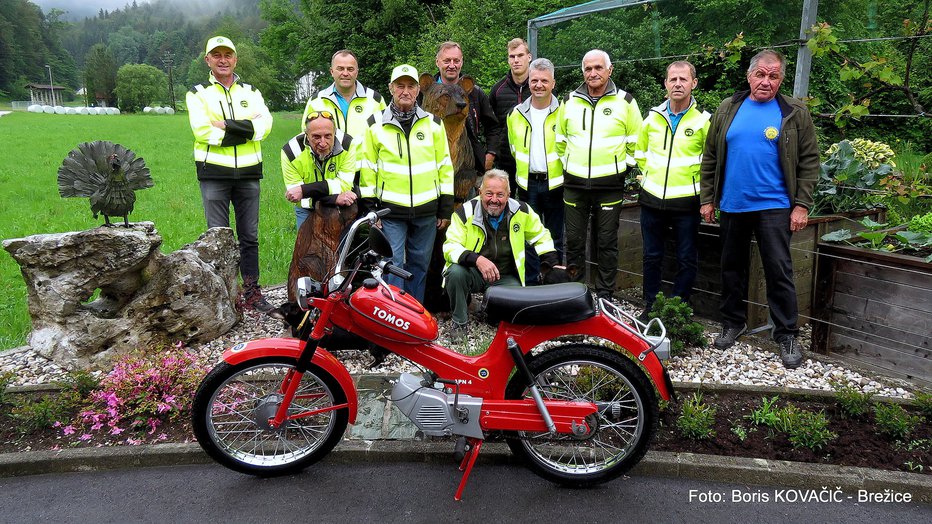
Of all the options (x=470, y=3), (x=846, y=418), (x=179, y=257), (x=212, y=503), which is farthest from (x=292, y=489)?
(x=470, y=3)

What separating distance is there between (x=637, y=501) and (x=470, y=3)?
10.6 meters

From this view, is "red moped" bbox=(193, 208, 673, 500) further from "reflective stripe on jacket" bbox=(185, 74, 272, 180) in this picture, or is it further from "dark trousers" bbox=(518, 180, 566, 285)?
"reflective stripe on jacket" bbox=(185, 74, 272, 180)

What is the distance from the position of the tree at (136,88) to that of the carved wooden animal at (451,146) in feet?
313

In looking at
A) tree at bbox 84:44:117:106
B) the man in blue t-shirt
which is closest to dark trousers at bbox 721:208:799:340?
the man in blue t-shirt

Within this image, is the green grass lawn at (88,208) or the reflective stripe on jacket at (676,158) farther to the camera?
the green grass lawn at (88,208)

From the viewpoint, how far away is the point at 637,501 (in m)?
3.38

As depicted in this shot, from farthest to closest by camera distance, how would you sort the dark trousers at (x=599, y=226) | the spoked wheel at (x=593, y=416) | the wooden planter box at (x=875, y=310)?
1. the dark trousers at (x=599, y=226)
2. the wooden planter box at (x=875, y=310)
3. the spoked wheel at (x=593, y=416)

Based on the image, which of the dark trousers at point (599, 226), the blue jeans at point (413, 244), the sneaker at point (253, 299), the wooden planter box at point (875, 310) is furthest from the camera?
the sneaker at point (253, 299)

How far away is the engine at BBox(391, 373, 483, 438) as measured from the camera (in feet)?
11.2

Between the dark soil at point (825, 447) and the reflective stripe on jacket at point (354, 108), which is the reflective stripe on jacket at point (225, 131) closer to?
the reflective stripe on jacket at point (354, 108)

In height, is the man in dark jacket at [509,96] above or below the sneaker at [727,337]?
above

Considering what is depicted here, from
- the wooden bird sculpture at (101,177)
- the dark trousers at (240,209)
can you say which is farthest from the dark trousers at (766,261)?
the wooden bird sculpture at (101,177)

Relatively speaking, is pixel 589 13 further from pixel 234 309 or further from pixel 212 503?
→ pixel 212 503

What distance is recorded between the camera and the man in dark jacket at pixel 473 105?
589 centimetres
